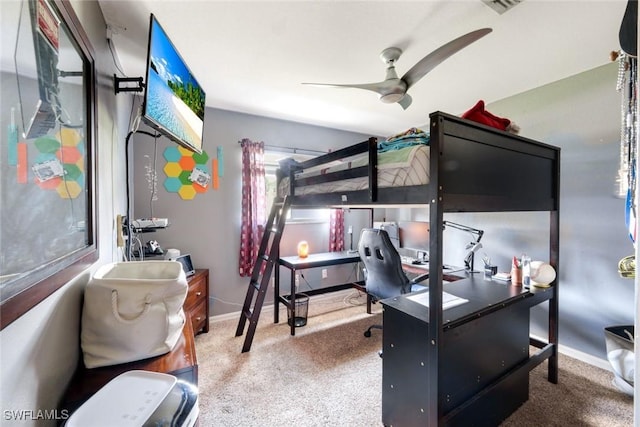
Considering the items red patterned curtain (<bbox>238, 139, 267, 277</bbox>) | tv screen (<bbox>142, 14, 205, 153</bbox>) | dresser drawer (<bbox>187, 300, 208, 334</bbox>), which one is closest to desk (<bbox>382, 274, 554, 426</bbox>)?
tv screen (<bbox>142, 14, 205, 153</bbox>)

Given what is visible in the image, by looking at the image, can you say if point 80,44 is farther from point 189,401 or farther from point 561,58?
Answer: point 561,58

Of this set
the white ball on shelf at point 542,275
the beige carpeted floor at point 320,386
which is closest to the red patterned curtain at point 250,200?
the beige carpeted floor at point 320,386

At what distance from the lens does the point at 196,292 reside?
8.10 ft

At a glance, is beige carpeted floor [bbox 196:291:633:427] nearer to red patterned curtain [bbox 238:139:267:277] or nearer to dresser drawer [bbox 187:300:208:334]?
dresser drawer [bbox 187:300:208:334]

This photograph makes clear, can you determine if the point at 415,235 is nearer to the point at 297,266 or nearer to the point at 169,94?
the point at 297,266

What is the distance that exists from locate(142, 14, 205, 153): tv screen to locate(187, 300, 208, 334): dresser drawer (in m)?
1.55

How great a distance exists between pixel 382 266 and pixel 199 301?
1.82 metres

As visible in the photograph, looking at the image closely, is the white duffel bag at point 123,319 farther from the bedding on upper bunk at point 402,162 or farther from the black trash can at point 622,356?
A: the black trash can at point 622,356

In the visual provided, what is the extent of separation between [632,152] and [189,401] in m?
2.17

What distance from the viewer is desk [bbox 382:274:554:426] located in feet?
4.19

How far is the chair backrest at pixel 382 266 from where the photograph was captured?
7.40 feet

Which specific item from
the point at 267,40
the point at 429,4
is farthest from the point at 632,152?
the point at 267,40

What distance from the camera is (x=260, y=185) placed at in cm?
308

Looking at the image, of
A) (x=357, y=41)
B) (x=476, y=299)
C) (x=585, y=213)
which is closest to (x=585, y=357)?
(x=585, y=213)
